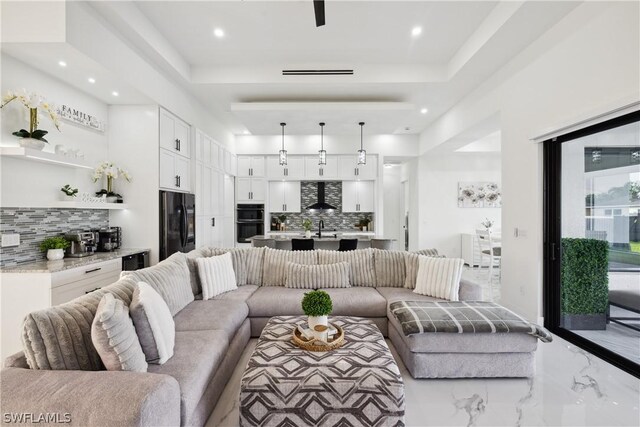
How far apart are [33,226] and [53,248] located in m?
0.30

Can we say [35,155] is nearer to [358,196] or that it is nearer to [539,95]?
[539,95]

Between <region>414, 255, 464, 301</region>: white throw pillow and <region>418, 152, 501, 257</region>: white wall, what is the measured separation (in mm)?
4404

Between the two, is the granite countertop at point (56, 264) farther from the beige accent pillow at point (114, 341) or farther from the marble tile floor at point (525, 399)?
the marble tile floor at point (525, 399)

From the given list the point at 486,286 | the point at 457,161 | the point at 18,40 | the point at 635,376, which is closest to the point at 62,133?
the point at 18,40

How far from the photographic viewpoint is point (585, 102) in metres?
2.83

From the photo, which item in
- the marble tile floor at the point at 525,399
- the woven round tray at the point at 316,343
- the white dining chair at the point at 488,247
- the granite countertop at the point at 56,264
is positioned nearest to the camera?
the marble tile floor at the point at 525,399

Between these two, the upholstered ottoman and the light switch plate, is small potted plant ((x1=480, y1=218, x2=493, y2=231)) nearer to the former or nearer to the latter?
the upholstered ottoman

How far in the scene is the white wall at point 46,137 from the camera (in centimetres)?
282

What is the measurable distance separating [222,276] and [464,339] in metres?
2.44

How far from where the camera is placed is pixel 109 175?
3865 mm

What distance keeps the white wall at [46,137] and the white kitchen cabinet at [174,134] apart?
28.9 inches

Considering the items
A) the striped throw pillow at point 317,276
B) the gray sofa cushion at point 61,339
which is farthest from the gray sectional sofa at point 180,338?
the striped throw pillow at point 317,276

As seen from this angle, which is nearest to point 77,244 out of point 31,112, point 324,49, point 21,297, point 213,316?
point 21,297

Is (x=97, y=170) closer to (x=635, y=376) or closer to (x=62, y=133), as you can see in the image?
(x=62, y=133)
